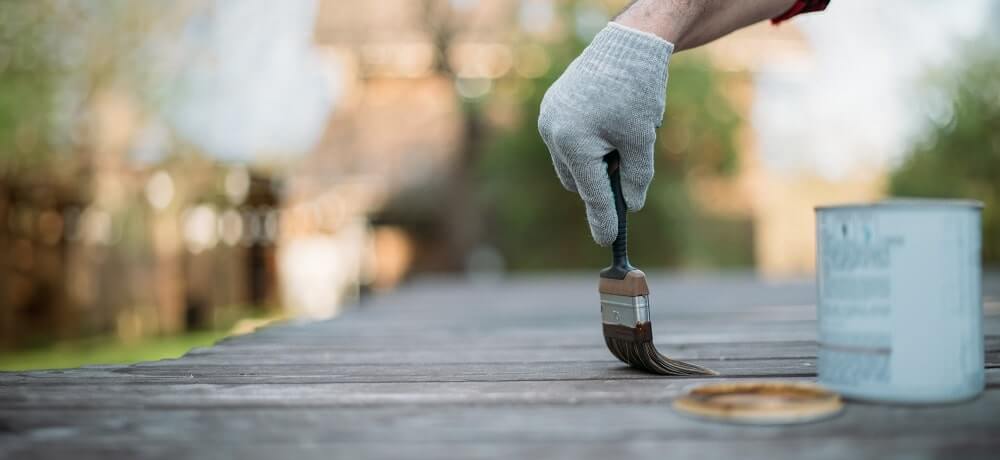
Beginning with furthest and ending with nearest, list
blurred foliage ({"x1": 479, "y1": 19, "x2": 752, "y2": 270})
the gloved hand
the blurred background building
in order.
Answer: blurred foliage ({"x1": 479, "y1": 19, "x2": 752, "y2": 270})
the blurred background building
the gloved hand

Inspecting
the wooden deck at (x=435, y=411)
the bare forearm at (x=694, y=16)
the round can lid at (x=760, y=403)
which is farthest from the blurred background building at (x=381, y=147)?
the round can lid at (x=760, y=403)

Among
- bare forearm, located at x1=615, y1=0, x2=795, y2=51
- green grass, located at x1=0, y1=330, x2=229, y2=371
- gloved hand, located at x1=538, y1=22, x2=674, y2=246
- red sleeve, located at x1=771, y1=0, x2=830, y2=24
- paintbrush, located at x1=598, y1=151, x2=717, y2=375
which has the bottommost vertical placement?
green grass, located at x1=0, y1=330, x2=229, y2=371

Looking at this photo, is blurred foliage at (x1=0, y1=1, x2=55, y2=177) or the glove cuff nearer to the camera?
the glove cuff

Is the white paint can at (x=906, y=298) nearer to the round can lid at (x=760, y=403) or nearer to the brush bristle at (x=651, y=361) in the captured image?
the round can lid at (x=760, y=403)

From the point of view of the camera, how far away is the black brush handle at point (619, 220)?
46.7 inches

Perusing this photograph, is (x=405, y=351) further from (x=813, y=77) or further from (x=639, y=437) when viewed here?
(x=813, y=77)

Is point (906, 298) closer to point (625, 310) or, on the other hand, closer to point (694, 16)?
point (625, 310)

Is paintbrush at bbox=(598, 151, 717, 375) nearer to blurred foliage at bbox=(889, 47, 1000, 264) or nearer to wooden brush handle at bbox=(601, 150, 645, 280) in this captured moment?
wooden brush handle at bbox=(601, 150, 645, 280)

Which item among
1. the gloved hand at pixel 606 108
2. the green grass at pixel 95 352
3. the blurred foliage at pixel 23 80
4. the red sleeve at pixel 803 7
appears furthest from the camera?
the green grass at pixel 95 352

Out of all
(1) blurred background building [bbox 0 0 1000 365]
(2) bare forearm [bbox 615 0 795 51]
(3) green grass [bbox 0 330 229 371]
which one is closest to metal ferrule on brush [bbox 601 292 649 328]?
(2) bare forearm [bbox 615 0 795 51]

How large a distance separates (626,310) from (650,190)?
8.33 meters

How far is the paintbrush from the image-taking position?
1148 millimetres

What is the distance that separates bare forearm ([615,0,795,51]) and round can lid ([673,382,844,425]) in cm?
50

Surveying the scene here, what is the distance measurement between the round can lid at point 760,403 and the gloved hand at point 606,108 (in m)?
0.33
